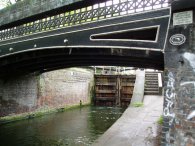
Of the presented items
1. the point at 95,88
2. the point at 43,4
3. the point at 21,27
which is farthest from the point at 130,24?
the point at 95,88

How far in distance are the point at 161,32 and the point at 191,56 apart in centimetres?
102

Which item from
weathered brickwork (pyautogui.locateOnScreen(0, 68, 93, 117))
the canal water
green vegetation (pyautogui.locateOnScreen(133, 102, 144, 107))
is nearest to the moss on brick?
weathered brickwork (pyautogui.locateOnScreen(0, 68, 93, 117))

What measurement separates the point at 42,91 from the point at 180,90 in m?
12.9

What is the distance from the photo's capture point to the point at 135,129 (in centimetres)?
826

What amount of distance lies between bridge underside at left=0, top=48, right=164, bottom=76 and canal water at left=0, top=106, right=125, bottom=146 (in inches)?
134

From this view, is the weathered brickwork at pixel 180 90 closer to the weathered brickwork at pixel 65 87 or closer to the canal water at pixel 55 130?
the canal water at pixel 55 130

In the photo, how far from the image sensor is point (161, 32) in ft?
18.8

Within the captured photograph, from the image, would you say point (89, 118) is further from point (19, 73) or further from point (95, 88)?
point (95, 88)

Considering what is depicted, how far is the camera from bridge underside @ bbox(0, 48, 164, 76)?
678 cm

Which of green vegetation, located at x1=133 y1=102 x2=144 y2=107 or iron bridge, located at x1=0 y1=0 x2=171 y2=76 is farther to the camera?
green vegetation, located at x1=133 y1=102 x2=144 y2=107

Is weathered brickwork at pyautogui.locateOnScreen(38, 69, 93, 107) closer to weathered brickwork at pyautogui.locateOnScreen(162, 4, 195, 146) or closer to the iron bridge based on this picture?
the iron bridge

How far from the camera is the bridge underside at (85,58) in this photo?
6.78 m

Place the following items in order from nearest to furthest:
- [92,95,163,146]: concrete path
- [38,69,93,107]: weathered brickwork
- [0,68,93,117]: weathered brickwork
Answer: [92,95,163,146]: concrete path → [0,68,93,117]: weathered brickwork → [38,69,93,107]: weathered brickwork

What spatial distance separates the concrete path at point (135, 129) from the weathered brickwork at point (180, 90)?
1.85 m
